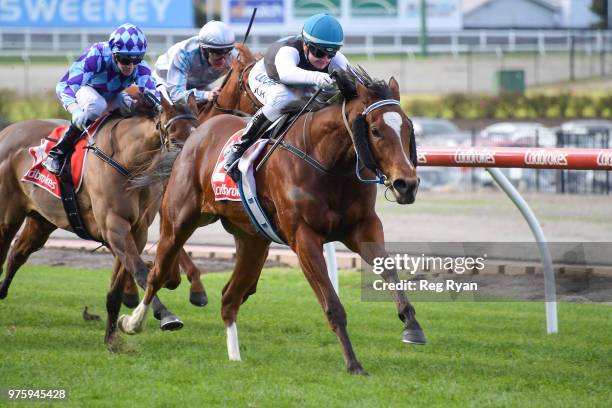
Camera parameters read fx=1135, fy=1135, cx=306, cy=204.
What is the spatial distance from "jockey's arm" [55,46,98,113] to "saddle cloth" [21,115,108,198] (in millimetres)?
244

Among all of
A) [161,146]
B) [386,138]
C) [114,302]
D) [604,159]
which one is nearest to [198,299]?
[114,302]

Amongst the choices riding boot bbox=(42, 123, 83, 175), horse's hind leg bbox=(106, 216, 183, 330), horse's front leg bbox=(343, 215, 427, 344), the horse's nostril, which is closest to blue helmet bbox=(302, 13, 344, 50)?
horse's front leg bbox=(343, 215, 427, 344)

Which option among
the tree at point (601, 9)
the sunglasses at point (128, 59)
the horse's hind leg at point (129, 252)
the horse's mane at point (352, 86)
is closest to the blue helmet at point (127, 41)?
the sunglasses at point (128, 59)

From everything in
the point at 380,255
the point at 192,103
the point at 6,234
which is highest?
the point at 192,103

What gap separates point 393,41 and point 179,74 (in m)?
35.4

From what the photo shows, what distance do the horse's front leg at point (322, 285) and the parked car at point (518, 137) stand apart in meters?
14.5

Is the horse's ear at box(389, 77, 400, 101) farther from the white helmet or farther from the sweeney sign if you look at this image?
the sweeney sign

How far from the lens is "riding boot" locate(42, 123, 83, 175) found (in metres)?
8.18

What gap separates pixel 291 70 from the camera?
6.69 metres

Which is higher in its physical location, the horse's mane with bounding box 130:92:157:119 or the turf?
the horse's mane with bounding box 130:92:157:119

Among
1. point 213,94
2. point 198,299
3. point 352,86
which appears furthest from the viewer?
point 213,94

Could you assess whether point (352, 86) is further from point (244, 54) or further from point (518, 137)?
point (518, 137)

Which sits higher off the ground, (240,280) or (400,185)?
(400,185)

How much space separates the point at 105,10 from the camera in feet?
140
